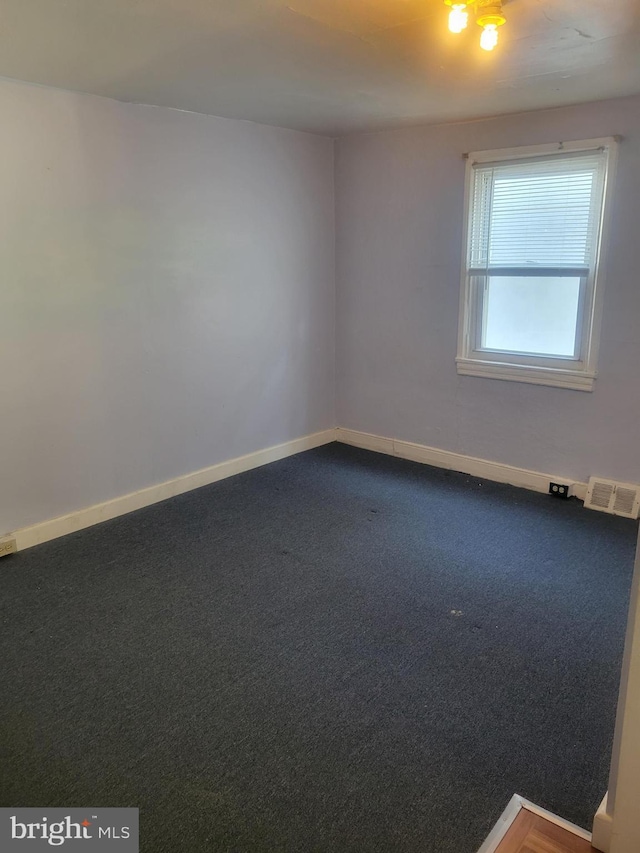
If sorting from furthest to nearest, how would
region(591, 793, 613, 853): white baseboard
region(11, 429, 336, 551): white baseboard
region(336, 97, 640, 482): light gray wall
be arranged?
region(336, 97, 640, 482): light gray wall, region(11, 429, 336, 551): white baseboard, region(591, 793, 613, 853): white baseboard

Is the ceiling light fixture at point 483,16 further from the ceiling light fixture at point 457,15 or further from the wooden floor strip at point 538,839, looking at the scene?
the wooden floor strip at point 538,839

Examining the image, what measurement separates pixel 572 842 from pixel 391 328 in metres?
3.44

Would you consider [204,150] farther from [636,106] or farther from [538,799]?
[538,799]

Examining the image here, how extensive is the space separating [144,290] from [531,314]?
2.37 m

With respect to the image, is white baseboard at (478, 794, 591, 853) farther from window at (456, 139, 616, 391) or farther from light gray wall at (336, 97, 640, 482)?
window at (456, 139, 616, 391)

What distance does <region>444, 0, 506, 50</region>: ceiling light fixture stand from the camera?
1929 mm

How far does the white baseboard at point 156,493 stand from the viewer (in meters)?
3.34

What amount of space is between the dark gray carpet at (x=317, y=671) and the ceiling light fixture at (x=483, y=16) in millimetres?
2202

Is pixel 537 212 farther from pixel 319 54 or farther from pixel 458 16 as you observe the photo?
pixel 458 16

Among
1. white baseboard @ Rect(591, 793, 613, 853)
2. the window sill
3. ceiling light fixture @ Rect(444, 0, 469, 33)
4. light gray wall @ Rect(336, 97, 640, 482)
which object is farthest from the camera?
the window sill

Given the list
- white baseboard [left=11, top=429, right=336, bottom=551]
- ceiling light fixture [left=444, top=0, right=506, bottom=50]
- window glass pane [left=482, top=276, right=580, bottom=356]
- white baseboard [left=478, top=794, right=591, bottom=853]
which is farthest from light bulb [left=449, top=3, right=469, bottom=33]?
white baseboard [left=11, top=429, right=336, bottom=551]

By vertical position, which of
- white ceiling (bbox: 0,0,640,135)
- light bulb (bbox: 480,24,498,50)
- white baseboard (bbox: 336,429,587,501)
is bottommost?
white baseboard (bbox: 336,429,587,501)

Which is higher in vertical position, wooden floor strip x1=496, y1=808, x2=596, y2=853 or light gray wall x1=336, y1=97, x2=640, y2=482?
light gray wall x1=336, y1=97, x2=640, y2=482

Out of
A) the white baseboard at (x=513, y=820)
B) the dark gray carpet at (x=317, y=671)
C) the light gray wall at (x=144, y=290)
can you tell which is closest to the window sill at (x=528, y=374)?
the dark gray carpet at (x=317, y=671)
